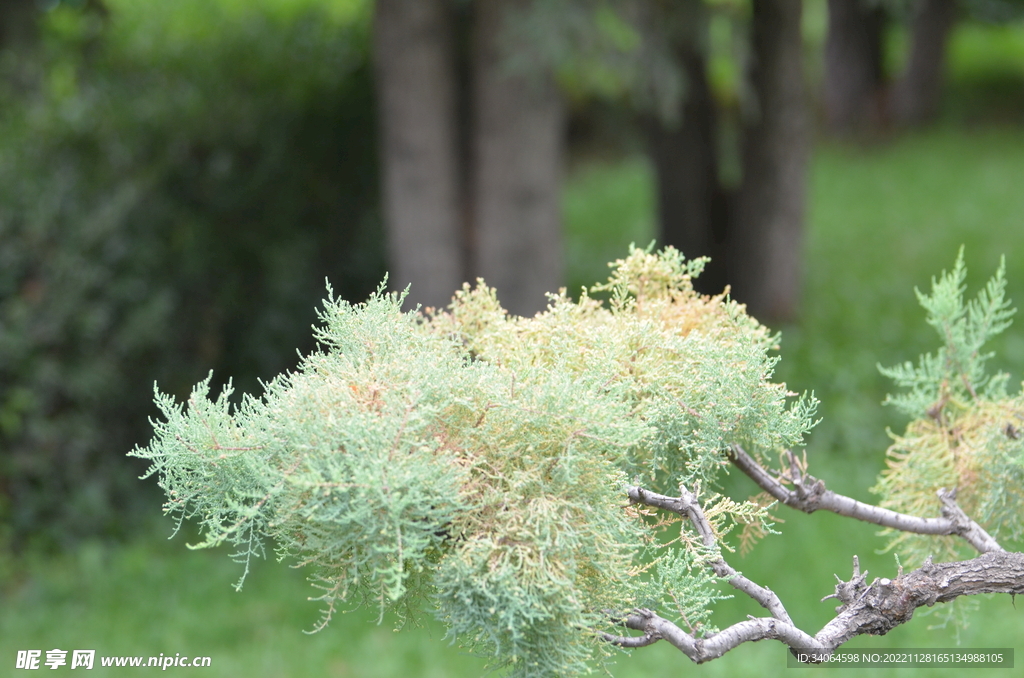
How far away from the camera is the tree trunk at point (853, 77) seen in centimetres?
1330

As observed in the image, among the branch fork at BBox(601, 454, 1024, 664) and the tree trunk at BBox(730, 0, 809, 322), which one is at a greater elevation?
the tree trunk at BBox(730, 0, 809, 322)

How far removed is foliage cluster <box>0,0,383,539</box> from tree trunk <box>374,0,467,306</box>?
102cm

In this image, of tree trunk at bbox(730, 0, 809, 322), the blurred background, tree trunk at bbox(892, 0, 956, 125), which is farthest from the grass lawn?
tree trunk at bbox(892, 0, 956, 125)

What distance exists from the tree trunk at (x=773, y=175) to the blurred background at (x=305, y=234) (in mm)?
22

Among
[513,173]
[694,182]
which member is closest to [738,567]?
[513,173]

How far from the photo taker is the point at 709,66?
7266 millimetres

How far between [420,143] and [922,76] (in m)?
11.0

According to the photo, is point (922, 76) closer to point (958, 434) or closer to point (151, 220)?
point (151, 220)

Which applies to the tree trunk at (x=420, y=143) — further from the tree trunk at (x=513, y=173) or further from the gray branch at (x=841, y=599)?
the gray branch at (x=841, y=599)

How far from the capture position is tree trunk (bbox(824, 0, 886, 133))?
Answer: 1330 centimetres

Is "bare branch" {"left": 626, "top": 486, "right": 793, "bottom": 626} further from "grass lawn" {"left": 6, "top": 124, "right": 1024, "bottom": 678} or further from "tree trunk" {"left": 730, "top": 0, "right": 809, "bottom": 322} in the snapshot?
"tree trunk" {"left": 730, "top": 0, "right": 809, "bottom": 322}

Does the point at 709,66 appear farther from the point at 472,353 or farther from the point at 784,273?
the point at 472,353

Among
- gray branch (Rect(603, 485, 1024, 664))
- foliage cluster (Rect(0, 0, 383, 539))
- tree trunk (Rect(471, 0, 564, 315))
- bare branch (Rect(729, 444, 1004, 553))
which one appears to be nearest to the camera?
gray branch (Rect(603, 485, 1024, 664))

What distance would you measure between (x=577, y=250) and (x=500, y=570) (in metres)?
8.25
